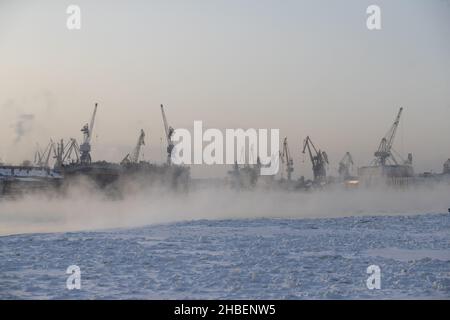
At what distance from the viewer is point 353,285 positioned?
50.3ft

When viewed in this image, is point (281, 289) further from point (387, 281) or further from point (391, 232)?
point (391, 232)

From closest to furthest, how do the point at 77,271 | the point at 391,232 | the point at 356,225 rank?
the point at 77,271 → the point at 391,232 → the point at 356,225

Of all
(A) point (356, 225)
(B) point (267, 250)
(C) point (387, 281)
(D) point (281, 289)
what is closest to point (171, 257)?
(B) point (267, 250)
